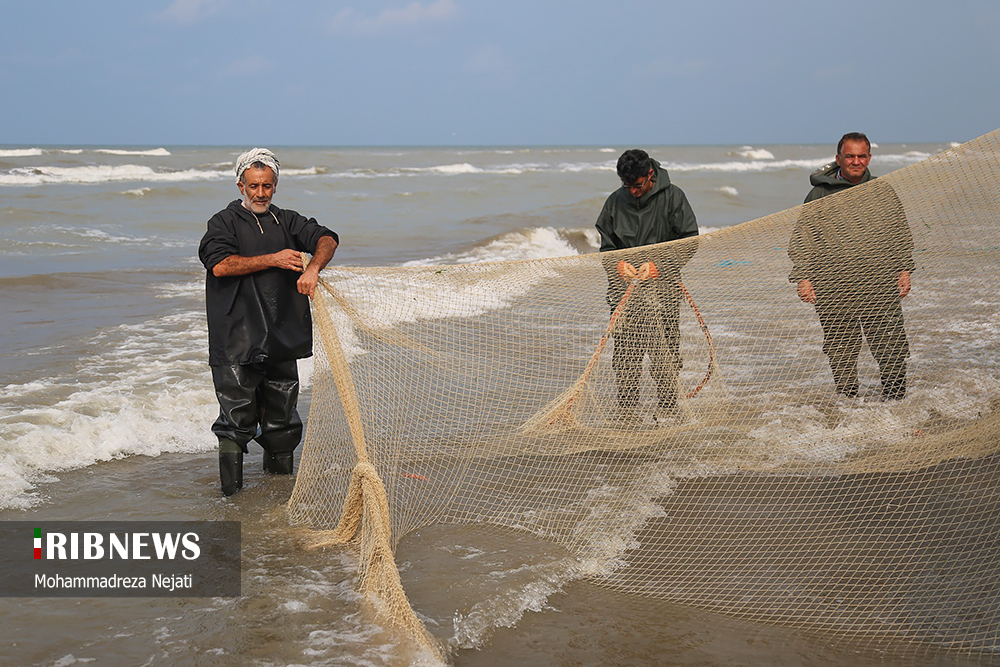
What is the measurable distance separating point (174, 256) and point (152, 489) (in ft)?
29.8

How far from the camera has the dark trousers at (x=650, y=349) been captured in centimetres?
418

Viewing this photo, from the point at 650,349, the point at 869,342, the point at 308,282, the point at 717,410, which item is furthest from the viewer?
the point at 650,349

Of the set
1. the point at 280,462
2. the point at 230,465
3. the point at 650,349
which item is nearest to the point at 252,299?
the point at 230,465

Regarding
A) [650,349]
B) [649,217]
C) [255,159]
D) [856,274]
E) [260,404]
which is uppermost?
[255,159]

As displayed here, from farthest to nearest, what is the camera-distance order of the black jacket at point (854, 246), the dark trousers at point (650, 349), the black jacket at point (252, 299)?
the dark trousers at point (650, 349), the black jacket at point (252, 299), the black jacket at point (854, 246)

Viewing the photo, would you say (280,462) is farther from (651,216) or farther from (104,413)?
(651,216)

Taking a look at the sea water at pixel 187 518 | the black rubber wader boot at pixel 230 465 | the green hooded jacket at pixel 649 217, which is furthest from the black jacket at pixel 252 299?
the green hooded jacket at pixel 649 217

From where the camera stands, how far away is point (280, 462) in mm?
4340

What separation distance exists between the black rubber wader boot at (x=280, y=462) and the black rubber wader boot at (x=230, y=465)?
271 mm

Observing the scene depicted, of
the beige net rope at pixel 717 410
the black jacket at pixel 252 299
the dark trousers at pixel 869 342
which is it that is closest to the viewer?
the beige net rope at pixel 717 410

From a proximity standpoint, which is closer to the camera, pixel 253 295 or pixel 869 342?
pixel 253 295

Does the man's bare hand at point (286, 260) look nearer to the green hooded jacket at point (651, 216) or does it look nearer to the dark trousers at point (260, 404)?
the dark trousers at point (260, 404)

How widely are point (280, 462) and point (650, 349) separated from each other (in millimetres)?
2011

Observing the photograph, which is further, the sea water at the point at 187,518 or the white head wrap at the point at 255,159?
the white head wrap at the point at 255,159
